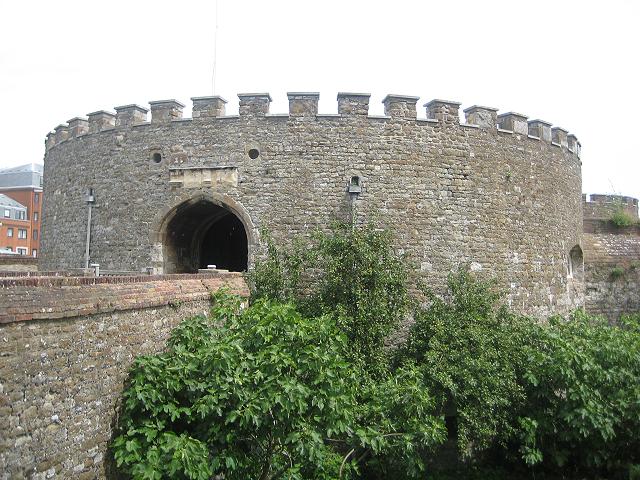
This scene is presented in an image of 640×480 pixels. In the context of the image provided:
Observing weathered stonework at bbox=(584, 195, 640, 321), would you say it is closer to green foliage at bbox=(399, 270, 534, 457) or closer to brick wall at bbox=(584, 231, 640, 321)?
brick wall at bbox=(584, 231, 640, 321)

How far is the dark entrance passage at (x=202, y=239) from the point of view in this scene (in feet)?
43.1

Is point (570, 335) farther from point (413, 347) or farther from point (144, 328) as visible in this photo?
point (144, 328)

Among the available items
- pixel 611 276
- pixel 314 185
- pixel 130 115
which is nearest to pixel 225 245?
pixel 130 115

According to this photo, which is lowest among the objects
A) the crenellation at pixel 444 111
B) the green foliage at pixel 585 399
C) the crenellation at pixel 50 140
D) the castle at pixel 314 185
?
the green foliage at pixel 585 399

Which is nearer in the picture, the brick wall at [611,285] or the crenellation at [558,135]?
the crenellation at [558,135]

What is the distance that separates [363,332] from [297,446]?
158 inches

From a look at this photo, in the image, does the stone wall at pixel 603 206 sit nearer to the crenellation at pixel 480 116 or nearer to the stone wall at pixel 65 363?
the crenellation at pixel 480 116

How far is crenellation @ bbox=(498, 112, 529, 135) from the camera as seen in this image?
1327cm

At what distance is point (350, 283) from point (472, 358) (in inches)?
108

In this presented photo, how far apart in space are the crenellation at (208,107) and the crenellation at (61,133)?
4.60 m

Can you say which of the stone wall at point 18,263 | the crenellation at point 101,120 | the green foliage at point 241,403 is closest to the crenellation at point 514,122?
the green foliage at point 241,403

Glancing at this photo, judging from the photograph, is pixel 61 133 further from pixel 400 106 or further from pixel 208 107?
pixel 400 106

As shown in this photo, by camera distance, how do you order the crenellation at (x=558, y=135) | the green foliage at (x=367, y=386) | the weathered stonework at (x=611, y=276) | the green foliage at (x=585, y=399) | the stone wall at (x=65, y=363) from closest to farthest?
the stone wall at (x=65, y=363), the green foliage at (x=367, y=386), the green foliage at (x=585, y=399), the crenellation at (x=558, y=135), the weathered stonework at (x=611, y=276)

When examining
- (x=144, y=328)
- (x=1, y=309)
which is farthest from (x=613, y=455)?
(x=1, y=309)
